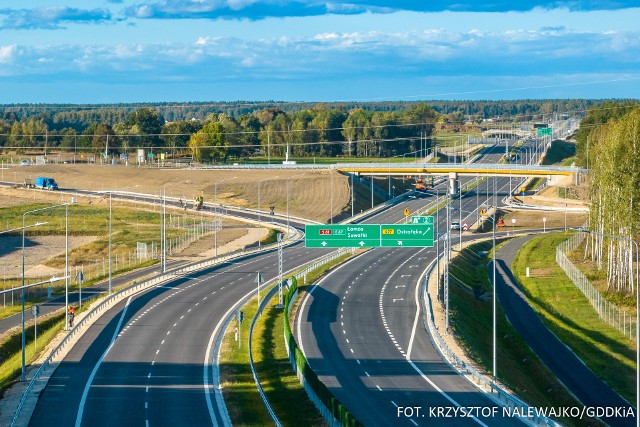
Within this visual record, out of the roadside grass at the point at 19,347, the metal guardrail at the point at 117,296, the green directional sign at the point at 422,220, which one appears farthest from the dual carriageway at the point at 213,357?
the green directional sign at the point at 422,220

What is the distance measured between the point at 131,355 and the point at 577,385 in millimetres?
27566

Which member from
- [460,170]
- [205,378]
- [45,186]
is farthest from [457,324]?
[45,186]

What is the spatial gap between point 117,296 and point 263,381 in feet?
102

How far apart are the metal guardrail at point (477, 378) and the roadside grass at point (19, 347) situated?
80.5 ft

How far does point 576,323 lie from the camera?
8181cm

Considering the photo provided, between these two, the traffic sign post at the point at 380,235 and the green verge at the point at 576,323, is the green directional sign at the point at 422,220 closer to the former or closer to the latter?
the traffic sign post at the point at 380,235

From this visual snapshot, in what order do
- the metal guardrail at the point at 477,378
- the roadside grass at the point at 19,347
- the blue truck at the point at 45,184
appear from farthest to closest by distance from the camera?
the blue truck at the point at 45,184
the roadside grass at the point at 19,347
the metal guardrail at the point at 477,378

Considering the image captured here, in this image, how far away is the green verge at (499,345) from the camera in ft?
194

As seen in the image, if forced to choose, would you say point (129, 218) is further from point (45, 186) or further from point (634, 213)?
point (634, 213)

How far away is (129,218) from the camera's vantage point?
155 meters

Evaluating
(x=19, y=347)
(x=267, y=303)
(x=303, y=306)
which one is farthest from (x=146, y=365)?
(x=267, y=303)

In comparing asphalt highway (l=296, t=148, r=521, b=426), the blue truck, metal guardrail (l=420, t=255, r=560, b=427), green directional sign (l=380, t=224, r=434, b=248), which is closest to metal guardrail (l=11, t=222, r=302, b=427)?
asphalt highway (l=296, t=148, r=521, b=426)

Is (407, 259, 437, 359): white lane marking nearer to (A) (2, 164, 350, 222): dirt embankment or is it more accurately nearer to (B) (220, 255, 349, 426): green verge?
(B) (220, 255, 349, 426): green verge

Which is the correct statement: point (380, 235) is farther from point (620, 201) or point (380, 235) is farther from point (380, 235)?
point (620, 201)
